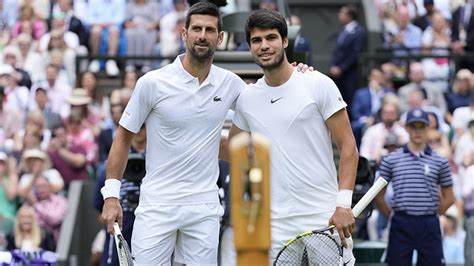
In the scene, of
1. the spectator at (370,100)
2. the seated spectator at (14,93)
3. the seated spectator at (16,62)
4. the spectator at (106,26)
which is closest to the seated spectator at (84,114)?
the seated spectator at (14,93)

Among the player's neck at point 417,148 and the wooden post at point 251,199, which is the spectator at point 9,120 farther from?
the wooden post at point 251,199

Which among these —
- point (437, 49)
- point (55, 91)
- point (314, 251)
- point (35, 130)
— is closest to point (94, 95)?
point (55, 91)

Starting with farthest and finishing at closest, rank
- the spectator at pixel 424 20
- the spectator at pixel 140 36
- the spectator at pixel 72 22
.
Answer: the spectator at pixel 424 20 → the spectator at pixel 72 22 → the spectator at pixel 140 36

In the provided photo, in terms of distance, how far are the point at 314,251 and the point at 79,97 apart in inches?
438

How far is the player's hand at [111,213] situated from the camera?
387 inches

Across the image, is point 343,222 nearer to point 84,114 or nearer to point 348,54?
point 84,114

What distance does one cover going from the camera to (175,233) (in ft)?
32.6

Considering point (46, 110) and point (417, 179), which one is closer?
point (417, 179)

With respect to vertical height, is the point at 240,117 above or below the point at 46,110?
below

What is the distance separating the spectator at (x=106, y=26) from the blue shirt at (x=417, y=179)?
894cm

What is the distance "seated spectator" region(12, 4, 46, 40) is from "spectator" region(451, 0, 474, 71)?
5.91m

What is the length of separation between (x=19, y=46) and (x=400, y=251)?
9763 millimetres

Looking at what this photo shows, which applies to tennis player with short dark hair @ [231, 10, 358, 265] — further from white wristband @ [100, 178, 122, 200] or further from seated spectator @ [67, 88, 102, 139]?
seated spectator @ [67, 88, 102, 139]

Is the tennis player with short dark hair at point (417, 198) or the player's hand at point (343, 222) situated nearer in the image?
the player's hand at point (343, 222)
